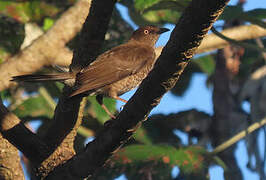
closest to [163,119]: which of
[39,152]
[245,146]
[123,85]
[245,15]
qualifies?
[245,146]

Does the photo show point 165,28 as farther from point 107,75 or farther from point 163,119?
point 107,75

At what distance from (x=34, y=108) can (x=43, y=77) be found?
7.95 feet

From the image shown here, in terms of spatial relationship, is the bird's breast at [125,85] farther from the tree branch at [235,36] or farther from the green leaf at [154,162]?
the green leaf at [154,162]

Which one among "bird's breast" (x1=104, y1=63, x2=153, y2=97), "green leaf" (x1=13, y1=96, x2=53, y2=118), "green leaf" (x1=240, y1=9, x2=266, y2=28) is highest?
"green leaf" (x1=240, y1=9, x2=266, y2=28)

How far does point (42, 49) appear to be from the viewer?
225 inches

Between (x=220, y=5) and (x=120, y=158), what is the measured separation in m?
3.21

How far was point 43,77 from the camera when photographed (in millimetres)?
5070

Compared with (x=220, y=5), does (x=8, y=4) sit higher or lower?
lower

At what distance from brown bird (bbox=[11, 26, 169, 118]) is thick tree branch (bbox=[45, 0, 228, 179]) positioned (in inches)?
27.4

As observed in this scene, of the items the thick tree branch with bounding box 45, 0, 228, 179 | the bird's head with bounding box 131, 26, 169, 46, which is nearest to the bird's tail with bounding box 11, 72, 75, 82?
the thick tree branch with bounding box 45, 0, 228, 179

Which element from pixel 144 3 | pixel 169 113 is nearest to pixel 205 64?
pixel 169 113

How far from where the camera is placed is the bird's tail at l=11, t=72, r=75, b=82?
190 inches

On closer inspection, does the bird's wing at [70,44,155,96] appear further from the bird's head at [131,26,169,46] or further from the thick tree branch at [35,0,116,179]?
the bird's head at [131,26,169,46]

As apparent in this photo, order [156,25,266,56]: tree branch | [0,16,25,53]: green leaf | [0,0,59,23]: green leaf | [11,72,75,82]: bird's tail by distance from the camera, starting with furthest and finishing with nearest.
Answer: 1. [0,0,59,23]: green leaf
2. [0,16,25,53]: green leaf
3. [156,25,266,56]: tree branch
4. [11,72,75,82]: bird's tail
